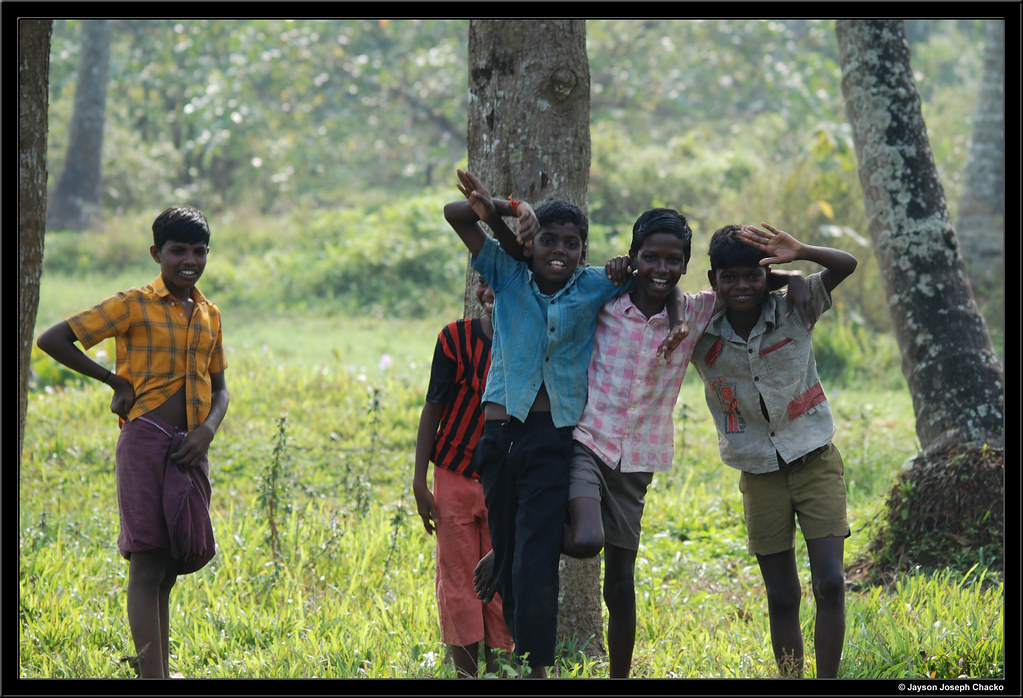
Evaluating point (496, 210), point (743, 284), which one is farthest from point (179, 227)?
point (743, 284)

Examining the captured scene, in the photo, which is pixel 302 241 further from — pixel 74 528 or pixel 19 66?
A: pixel 19 66

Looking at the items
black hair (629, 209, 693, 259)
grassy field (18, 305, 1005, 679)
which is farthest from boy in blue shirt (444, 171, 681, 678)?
grassy field (18, 305, 1005, 679)

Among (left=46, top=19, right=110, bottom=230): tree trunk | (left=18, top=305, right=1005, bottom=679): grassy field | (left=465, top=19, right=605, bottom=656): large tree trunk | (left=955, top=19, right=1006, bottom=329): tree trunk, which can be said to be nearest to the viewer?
(left=18, top=305, right=1005, bottom=679): grassy field

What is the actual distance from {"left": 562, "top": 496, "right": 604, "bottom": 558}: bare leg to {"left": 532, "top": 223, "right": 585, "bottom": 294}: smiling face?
2.48 feet

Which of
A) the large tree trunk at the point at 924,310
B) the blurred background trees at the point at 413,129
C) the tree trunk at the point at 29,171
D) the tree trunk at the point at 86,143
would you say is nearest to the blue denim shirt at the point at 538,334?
the tree trunk at the point at 29,171

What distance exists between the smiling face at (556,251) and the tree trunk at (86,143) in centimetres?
1548

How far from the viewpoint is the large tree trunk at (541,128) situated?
418 cm

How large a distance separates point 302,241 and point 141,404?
37.9 ft

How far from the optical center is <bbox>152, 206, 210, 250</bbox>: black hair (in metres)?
3.62

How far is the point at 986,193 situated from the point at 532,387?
336 inches

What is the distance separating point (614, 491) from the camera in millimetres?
3477

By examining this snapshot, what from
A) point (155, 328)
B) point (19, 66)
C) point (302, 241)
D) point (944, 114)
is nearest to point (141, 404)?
point (155, 328)

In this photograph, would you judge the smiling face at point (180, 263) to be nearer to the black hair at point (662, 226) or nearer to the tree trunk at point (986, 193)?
the black hair at point (662, 226)

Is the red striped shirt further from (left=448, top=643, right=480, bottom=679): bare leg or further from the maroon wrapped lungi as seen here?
the maroon wrapped lungi
